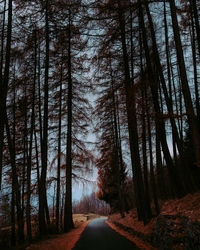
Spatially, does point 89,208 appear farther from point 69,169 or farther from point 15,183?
point 15,183

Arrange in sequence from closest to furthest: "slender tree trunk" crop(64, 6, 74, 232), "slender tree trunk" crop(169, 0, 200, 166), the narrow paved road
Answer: "slender tree trunk" crop(169, 0, 200, 166)
the narrow paved road
"slender tree trunk" crop(64, 6, 74, 232)

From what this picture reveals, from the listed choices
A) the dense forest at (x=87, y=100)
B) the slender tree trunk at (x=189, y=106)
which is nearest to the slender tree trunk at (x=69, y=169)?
the dense forest at (x=87, y=100)

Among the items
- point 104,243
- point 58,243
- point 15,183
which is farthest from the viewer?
point 15,183

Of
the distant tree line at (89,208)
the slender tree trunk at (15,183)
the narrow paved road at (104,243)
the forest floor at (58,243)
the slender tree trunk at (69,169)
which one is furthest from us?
the distant tree line at (89,208)

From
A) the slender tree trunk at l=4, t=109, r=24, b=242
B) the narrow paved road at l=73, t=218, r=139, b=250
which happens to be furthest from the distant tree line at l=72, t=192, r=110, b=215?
the narrow paved road at l=73, t=218, r=139, b=250

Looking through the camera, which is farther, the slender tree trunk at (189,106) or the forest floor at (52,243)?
the forest floor at (52,243)

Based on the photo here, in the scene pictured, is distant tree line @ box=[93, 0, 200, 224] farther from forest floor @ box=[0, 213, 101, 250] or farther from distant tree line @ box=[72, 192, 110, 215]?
distant tree line @ box=[72, 192, 110, 215]

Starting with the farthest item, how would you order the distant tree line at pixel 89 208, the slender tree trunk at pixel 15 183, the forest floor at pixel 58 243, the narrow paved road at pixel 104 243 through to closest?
1. the distant tree line at pixel 89 208
2. the slender tree trunk at pixel 15 183
3. the forest floor at pixel 58 243
4. the narrow paved road at pixel 104 243

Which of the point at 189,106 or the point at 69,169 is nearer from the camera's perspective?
the point at 189,106

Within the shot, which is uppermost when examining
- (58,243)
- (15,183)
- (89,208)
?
(15,183)

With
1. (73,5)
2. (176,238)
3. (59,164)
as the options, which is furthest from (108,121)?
(176,238)

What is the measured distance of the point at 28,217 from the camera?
9195 millimetres

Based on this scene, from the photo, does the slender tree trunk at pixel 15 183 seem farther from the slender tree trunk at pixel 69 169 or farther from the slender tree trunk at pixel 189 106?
the slender tree trunk at pixel 189 106

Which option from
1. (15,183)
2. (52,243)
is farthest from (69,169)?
(52,243)
